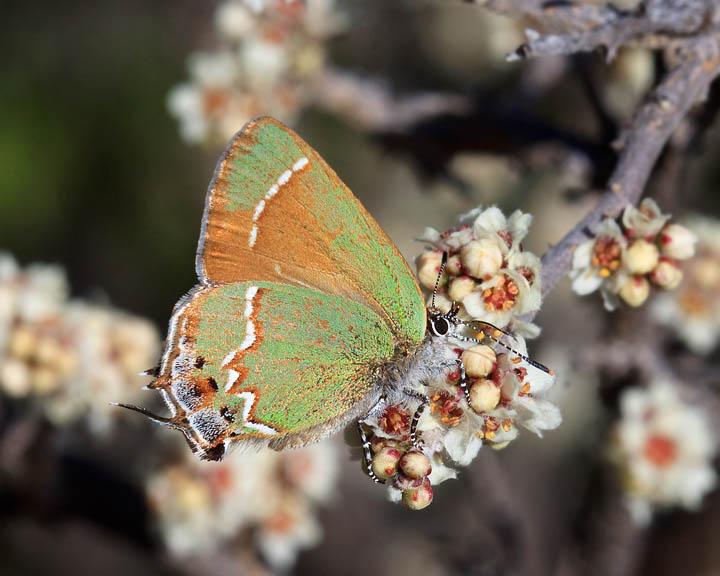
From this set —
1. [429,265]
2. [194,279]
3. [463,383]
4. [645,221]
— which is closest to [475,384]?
[463,383]

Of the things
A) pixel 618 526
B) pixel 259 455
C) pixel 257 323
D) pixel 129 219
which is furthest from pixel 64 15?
pixel 618 526

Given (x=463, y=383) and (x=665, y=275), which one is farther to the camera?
(x=665, y=275)

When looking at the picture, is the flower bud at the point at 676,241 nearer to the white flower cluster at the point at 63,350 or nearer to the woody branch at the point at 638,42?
the woody branch at the point at 638,42

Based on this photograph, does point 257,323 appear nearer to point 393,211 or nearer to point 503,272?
point 503,272

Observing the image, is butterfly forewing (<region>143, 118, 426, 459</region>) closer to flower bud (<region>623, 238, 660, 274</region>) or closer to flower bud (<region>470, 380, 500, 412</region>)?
flower bud (<region>470, 380, 500, 412</region>)

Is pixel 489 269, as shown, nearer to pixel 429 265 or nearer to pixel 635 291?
pixel 429 265

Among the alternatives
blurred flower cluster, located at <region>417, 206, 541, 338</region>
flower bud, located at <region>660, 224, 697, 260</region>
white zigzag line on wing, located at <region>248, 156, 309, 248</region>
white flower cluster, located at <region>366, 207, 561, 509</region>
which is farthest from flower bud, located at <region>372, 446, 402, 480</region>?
flower bud, located at <region>660, 224, 697, 260</region>
